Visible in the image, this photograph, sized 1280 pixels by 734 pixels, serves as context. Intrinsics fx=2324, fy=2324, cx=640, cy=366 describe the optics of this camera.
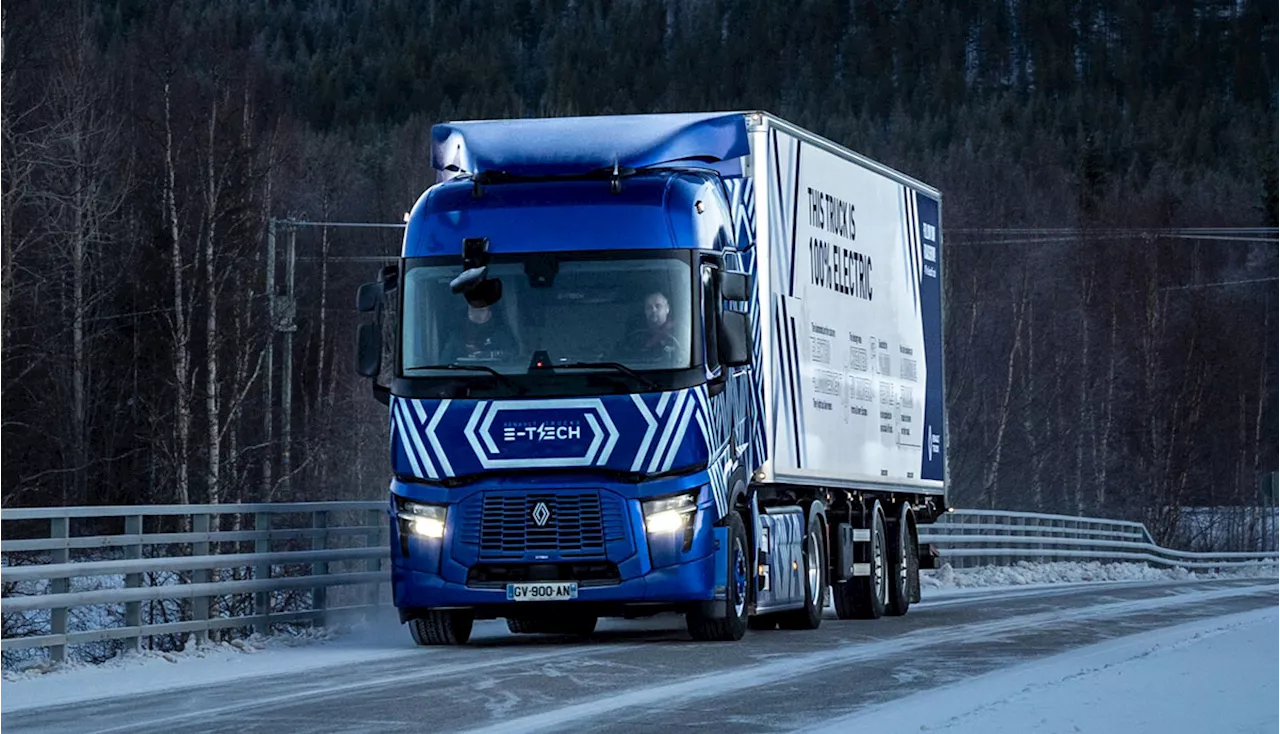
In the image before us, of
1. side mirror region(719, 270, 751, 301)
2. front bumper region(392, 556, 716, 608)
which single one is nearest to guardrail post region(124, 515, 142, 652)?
front bumper region(392, 556, 716, 608)

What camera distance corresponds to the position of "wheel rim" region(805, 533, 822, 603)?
19.5 metres

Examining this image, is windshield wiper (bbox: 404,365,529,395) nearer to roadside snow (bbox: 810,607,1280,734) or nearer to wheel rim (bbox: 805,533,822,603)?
roadside snow (bbox: 810,607,1280,734)

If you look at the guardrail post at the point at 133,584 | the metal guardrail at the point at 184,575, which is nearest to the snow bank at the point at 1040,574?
the metal guardrail at the point at 184,575

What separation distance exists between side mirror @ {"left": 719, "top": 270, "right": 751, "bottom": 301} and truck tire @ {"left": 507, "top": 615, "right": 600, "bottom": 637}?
3.85 m

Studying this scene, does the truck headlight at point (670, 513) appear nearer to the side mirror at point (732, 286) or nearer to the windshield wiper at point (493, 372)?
the windshield wiper at point (493, 372)

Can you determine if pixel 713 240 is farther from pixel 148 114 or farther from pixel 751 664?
pixel 148 114

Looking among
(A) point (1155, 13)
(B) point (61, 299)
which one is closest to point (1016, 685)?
(B) point (61, 299)

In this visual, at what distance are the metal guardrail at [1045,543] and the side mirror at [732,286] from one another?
12.5 meters

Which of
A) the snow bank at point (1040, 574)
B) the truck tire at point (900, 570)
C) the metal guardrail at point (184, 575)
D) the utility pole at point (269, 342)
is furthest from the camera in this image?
the utility pole at point (269, 342)

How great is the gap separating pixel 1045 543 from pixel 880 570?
1877 centimetres

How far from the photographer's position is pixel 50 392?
42969mm

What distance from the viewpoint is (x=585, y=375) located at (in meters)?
16.3

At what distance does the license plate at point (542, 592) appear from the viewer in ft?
53.7

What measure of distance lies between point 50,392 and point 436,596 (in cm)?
2813
